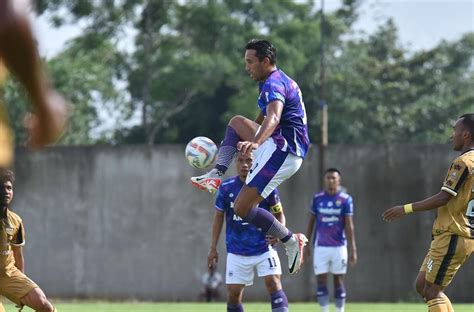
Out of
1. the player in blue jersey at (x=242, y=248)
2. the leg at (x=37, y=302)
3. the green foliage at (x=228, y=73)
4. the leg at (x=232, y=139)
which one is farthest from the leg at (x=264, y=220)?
the green foliage at (x=228, y=73)

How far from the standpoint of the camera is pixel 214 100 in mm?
39656

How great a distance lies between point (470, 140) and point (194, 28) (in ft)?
101

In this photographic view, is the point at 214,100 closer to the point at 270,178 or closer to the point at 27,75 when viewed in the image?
the point at 270,178

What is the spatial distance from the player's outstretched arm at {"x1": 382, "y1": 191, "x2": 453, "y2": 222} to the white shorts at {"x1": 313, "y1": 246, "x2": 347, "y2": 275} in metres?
7.76

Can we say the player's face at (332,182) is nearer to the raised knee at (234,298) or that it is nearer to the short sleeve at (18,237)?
the raised knee at (234,298)

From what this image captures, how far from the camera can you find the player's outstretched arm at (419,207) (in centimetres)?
894

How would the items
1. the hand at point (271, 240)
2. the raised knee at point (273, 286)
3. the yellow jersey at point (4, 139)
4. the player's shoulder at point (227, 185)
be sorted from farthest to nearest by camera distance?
1. the player's shoulder at point (227, 185)
2. the raised knee at point (273, 286)
3. the hand at point (271, 240)
4. the yellow jersey at point (4, 139)

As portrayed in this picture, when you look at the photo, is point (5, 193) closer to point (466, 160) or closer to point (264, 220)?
point (264, 220)

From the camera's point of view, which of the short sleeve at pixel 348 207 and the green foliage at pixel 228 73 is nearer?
the short sleeve at pixel 348 207

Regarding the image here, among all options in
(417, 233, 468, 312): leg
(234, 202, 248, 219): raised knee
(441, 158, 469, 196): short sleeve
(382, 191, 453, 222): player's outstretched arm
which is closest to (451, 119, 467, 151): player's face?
(441, 158, 469, 196): short sleeve

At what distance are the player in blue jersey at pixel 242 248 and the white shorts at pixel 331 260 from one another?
549 centimetres

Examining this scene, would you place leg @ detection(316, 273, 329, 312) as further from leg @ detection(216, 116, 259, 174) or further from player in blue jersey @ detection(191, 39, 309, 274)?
player in blue jersey @ detection(191, 39, 309, 274)

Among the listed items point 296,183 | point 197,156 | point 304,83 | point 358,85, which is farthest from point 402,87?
point 197,156

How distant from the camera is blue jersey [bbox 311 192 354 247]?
16.9 metres
